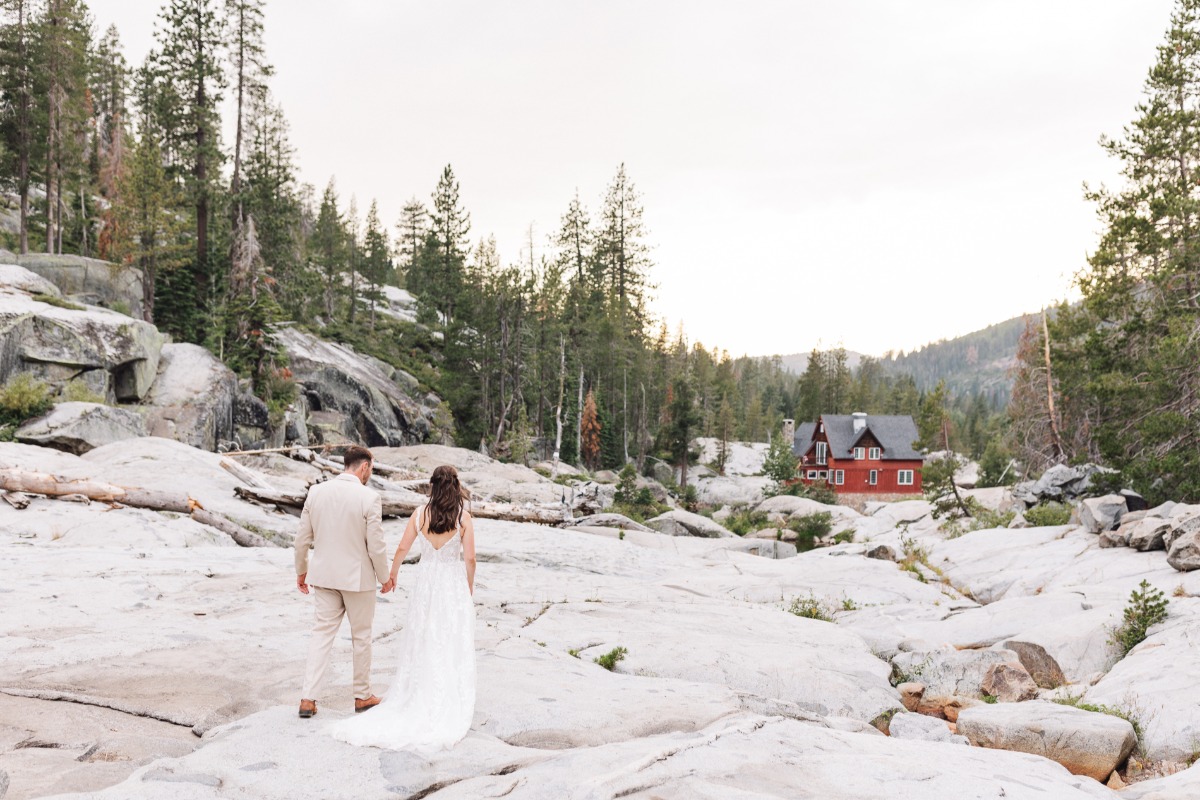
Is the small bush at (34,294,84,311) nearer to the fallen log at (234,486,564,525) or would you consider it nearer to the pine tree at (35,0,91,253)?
the fallen log at (234,486,564,525)

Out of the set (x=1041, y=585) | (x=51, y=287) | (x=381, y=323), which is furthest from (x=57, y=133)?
(x=1041, y=585)

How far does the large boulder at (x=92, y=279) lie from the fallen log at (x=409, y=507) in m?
19.5

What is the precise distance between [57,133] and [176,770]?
153 feet

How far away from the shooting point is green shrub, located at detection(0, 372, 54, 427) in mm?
19547

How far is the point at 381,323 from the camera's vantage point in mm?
66750

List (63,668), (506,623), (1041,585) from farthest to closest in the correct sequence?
(1041,585) < (506,623) < (63,668)

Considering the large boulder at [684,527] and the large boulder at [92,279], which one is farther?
the large boulder at [92,279]

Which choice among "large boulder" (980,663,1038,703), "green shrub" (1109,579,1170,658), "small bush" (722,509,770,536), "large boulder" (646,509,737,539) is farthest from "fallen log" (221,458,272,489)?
"small bush" (722,509,770,536)

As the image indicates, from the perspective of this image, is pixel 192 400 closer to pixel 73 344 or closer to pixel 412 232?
pixel 73 344

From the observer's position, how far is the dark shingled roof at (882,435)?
62312mm

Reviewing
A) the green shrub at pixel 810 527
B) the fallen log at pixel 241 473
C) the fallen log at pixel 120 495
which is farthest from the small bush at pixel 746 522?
the fallen log at pixel 120 495

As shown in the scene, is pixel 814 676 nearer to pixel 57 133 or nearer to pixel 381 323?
pixel 57 133

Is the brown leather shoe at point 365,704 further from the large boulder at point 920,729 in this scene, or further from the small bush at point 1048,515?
the small bush at point 1048,515

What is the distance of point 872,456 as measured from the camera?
63.1 metres
